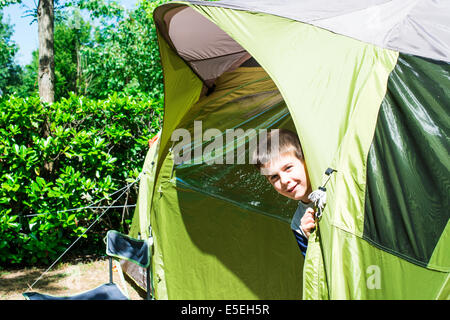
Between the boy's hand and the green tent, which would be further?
the boy's hand

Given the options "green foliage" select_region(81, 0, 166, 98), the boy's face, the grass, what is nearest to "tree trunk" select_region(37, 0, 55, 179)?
the grass

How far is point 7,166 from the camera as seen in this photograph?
3770 millimetres

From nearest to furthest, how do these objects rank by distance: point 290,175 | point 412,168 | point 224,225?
point 412,168, point 290,175, point 224,225

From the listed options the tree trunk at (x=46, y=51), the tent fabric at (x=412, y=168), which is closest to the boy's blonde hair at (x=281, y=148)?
the tent fabric at (x=412, y=168)

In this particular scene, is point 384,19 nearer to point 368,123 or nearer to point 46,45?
point 368,123

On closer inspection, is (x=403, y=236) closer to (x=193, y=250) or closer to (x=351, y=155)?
(x=351, y=155)

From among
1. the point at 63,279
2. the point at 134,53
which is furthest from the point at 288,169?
the point at 134,53

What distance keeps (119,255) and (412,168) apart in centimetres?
197

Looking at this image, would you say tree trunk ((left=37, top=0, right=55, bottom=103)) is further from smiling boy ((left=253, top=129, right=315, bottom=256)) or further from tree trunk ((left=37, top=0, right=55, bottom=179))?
smiling boy ((left=253, top=129, right=315, bottom=256))

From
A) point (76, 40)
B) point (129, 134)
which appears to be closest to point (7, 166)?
point (129, 134)

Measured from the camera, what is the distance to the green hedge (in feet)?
12.2

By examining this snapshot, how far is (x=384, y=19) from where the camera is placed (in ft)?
5.41

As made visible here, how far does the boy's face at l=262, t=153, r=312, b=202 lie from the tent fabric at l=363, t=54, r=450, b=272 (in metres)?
0.56

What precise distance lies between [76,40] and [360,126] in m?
22.3
